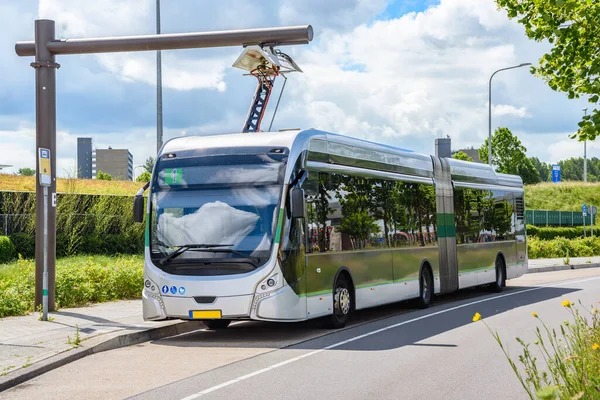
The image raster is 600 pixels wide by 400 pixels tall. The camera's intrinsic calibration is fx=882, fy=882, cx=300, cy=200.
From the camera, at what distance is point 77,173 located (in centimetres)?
3112

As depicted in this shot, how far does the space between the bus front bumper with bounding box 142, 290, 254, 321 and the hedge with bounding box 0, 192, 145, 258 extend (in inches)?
606

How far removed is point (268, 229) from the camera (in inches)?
513

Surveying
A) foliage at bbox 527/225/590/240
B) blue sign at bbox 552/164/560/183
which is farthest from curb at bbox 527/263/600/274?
blue sign at bbox 552/164/560/183

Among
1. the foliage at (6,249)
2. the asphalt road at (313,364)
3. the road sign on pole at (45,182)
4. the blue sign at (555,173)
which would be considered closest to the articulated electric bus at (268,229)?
the asphalt road at (313,364)

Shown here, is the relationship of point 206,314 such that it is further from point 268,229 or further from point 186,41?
point 186,41

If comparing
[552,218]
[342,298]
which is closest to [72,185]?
[342,298]

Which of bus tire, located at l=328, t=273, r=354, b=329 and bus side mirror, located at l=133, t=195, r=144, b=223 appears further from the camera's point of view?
bus tire, located at l=328, t=273, r=354, b=329

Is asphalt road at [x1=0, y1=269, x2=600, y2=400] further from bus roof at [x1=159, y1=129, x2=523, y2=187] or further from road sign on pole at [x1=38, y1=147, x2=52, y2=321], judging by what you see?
bus roof at [x1=159, y1=129, x2=523, y2=187]

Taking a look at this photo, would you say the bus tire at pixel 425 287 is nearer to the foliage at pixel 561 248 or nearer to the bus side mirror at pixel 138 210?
the bus side mirror at pixel 138 210

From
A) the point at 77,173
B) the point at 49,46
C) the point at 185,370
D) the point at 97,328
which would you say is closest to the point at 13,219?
the point at 77,173

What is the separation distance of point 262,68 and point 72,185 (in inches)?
590

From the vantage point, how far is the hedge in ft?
92.4

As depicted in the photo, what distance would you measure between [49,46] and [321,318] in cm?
683

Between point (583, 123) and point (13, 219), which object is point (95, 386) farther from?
point (13, 219)
